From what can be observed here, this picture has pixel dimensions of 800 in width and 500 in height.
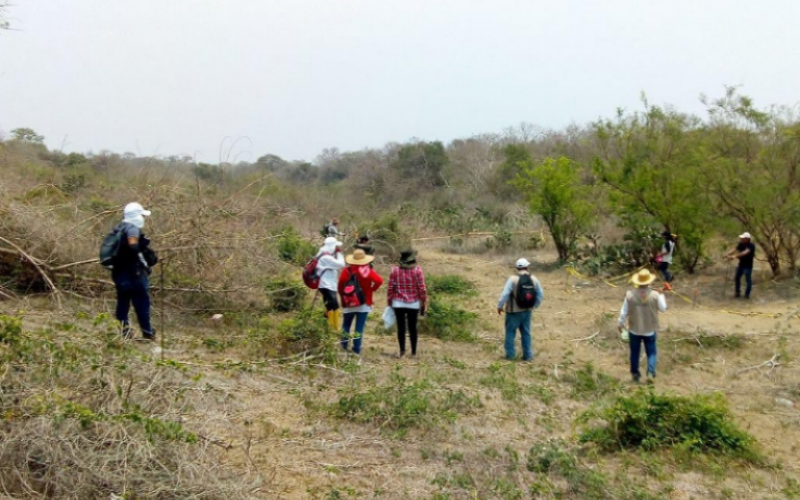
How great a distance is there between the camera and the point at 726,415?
5.82 m

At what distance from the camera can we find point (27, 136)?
47.9 feet

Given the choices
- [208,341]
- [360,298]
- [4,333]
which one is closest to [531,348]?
[360,298]

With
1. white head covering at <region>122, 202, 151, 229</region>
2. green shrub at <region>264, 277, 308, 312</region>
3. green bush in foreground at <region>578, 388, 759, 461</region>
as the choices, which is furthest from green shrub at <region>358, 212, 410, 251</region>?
green bush in foreground at <region>578, 388, 759, 461</region>

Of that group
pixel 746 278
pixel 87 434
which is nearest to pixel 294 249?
pixel 746 278

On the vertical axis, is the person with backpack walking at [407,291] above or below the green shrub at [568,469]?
above

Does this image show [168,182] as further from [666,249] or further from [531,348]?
[666,249]

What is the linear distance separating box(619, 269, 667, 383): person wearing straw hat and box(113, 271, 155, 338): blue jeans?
4.84 m

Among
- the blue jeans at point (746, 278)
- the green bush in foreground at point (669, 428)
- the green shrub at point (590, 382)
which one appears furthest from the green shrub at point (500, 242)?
the green bush in foreground at point (669, 428)

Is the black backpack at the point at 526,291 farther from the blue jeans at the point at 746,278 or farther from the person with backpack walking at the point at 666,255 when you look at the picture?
the person with backpack walking at the point at 666,255

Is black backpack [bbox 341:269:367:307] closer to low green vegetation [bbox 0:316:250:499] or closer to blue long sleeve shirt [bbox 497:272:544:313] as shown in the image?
blue long sleeve shirt [bbox 497:272:544:313]

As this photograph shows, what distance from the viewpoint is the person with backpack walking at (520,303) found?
838cm

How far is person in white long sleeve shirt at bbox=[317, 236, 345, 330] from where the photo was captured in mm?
8367

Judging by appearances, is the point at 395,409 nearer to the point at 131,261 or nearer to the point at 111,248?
the point at 131,261

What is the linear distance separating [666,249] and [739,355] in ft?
16.8
